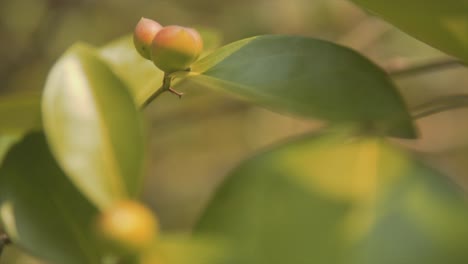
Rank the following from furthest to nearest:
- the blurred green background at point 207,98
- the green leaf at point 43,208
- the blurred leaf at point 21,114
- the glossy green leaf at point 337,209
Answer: the blurred green background at point 207,98 < the blurred leaf at point 21,114 < the green leaf at point 43,208 < the glossy green leaf at point 337,209

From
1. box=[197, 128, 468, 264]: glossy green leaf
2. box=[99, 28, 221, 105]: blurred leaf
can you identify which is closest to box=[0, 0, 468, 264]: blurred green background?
box=[99, 28, 221, 105]: blurred leaf

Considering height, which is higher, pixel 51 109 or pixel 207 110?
pixel 207 110

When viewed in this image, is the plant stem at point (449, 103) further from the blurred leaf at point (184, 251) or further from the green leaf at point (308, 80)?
the blurred leaf at point (184, 251)

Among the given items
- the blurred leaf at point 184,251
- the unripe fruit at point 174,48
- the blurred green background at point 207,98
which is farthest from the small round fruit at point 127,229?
the blurred green background at point 207,98

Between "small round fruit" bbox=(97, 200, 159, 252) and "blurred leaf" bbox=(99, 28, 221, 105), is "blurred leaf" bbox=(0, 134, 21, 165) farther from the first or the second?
"small round fruit" bbox=(97, 200, 159, 252)

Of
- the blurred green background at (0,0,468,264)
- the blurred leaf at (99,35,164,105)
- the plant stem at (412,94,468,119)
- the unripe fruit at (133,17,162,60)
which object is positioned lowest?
the plant stem at (412,94,468,119)

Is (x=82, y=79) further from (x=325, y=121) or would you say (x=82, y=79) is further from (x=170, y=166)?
(x=170, y=166)

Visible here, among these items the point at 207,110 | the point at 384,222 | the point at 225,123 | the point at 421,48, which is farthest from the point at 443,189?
the point at 225,123
